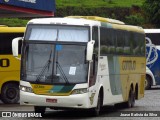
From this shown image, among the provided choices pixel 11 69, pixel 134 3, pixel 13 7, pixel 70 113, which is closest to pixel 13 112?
pixel 70 113

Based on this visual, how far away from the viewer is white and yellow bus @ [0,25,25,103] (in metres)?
→ 27.5

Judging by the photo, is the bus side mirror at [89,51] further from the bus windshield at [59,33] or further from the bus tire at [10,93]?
the bus tire at [10,93]

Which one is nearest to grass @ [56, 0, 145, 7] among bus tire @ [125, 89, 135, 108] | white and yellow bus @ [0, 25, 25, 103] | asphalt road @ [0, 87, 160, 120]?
white and yellow bus @ [0, 25, 25, 103]

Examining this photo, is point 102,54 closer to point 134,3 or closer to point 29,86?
point 29,86

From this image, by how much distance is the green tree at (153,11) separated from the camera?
191 feet

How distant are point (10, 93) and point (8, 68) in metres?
1.16

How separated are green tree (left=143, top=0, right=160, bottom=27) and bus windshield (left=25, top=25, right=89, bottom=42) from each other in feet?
122

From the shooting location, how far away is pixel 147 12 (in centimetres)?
5956

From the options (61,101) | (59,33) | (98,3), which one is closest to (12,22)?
(98,3)

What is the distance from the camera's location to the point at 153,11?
58.4 metres

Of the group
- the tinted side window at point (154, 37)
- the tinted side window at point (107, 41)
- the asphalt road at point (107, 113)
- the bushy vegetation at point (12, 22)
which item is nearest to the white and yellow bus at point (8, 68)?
the asphalt road at point (107, 113)

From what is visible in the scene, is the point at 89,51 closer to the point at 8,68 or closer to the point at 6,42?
the point at 8,68

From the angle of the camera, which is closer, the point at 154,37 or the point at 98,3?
the point at 154,37

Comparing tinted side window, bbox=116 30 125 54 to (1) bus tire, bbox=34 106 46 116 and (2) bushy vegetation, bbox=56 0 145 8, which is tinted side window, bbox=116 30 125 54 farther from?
(2) bushy vegetation, bbox=56 0 145 8
